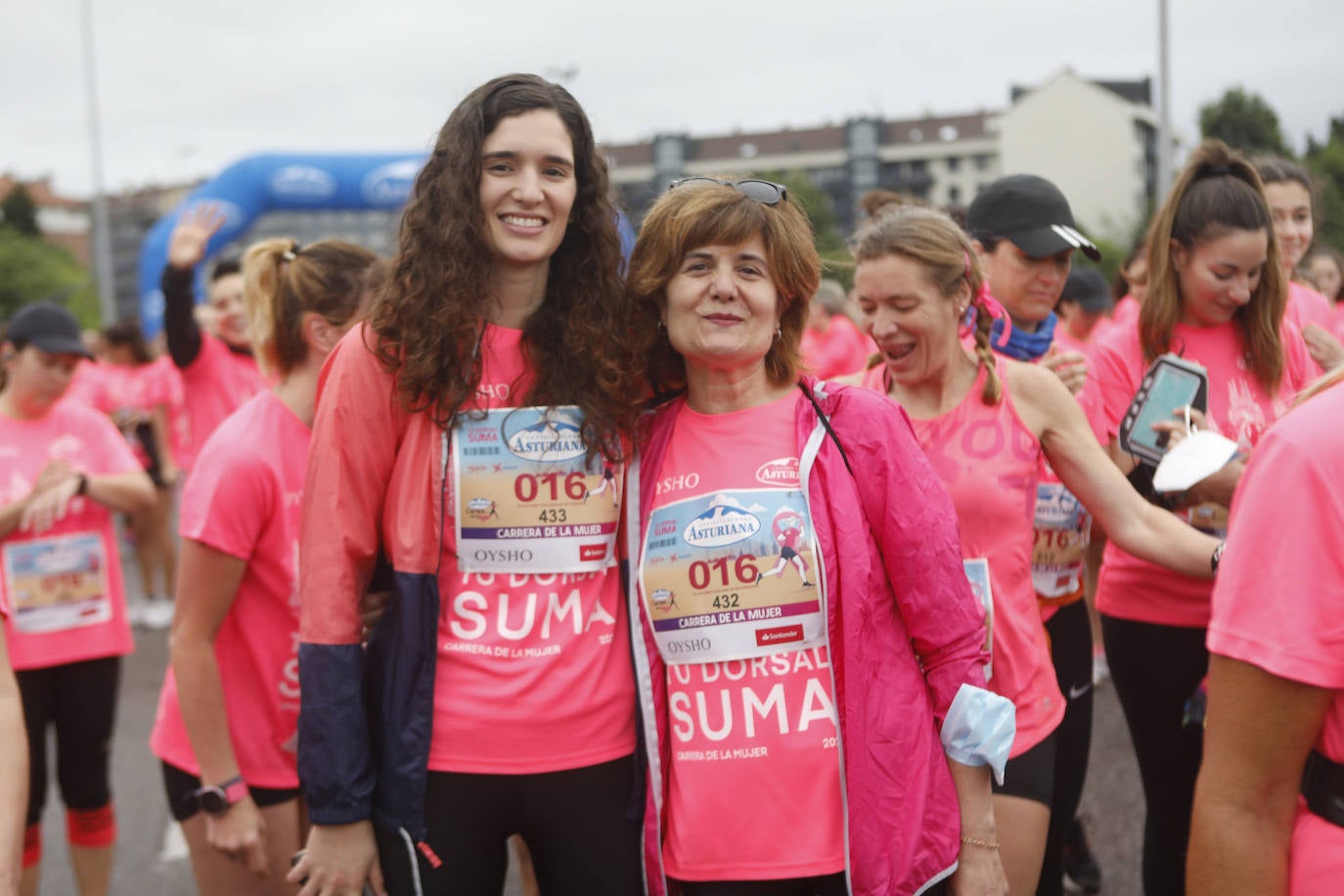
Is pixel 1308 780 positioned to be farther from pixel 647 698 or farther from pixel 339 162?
pixel 339 162

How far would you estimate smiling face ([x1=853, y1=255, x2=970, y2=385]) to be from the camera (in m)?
2.71

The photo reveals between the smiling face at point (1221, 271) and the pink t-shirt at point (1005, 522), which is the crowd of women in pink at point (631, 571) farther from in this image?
the smiling face at point (1221, 271)

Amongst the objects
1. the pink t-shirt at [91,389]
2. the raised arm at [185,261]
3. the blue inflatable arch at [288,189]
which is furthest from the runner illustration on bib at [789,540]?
the blue inflatable arch at [288,189]

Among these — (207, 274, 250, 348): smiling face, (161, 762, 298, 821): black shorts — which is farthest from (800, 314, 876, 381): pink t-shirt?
(161, 762, 298, 821): black shorts

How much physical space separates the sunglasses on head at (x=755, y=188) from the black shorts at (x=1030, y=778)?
→ 1358 millimetres

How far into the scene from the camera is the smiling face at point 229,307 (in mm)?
5449

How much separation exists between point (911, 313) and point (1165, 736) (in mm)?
1501

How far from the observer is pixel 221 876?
9.29ft

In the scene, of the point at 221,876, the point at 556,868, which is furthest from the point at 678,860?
the point at 221,876

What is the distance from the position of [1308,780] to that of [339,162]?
55.8ft

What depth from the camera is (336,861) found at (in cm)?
214

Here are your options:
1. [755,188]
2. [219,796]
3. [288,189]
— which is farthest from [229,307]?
[288,189]

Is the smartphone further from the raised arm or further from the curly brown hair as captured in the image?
the raised arm

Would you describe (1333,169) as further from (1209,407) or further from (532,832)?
(532,832)
